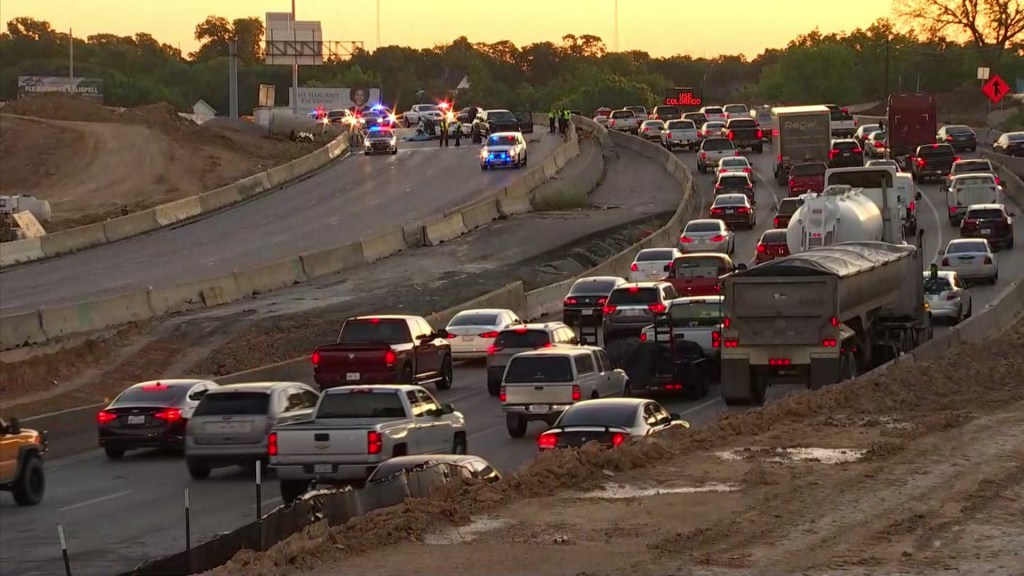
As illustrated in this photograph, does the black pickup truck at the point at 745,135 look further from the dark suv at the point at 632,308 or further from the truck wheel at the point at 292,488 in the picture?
the truck wheel at the point at 292,488

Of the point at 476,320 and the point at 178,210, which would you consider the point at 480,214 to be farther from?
the point at 476,320

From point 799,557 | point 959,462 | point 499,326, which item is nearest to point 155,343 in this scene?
point 499,326

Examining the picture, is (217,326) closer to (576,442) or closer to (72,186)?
(576,442)

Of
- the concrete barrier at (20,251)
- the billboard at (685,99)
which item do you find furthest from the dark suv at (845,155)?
the billboard at (685,99)

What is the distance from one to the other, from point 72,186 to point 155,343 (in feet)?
126

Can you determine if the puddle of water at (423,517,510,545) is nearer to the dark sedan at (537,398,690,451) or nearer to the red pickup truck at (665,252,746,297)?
the dark sedan at (537,398,690,451)

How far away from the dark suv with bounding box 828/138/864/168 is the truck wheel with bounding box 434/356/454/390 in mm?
42014

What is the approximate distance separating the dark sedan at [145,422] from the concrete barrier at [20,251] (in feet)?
98.6

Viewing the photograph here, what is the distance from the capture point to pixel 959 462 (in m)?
20.7

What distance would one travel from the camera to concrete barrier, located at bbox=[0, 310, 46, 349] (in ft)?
128

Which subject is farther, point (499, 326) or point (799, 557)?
point (499, 326)

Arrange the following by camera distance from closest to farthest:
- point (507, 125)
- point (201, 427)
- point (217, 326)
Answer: point (201, 427), point (217, 326), point (507, 125)

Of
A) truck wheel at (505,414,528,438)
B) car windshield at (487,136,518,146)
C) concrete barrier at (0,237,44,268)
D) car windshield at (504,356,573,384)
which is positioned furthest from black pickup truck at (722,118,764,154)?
truck wheel at (505,414,528,438)

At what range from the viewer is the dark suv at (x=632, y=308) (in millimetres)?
38812
